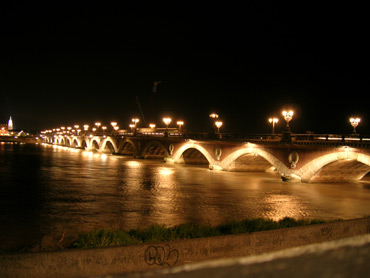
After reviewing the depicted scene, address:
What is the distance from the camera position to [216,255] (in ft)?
29.0

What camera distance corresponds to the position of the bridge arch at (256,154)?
109 feet

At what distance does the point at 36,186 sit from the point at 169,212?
13.4 m

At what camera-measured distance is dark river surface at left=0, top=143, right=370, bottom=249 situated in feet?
56.7

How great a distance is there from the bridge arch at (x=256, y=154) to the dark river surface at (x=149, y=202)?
1270mm

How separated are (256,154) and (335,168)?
26.9 ft

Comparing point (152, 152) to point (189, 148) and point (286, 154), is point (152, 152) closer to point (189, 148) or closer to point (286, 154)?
point (189, 148)

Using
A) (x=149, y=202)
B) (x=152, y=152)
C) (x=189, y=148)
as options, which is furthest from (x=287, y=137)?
(x=152, y=152)

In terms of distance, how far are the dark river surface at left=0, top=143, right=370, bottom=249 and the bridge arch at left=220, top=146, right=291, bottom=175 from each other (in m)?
1.27

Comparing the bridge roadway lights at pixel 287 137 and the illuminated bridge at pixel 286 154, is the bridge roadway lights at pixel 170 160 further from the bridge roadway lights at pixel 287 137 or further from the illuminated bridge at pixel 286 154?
the bridge roadway lights at pixel 287 137

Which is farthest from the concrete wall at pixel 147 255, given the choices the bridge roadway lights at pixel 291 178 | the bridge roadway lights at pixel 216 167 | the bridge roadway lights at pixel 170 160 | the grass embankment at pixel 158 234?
the bridge roadway lights at pixel 170 160

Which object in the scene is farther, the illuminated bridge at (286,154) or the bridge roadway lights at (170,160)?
the bridge roadway lights at (170,160)

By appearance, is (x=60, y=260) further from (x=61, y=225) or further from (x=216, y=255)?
(x=61, y=225)

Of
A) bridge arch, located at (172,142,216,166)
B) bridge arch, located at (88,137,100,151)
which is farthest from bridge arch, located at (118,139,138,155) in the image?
bridge arch, located at (172,142,216,166)

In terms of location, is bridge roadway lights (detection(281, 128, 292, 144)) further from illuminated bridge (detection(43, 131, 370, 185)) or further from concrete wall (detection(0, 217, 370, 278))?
concrete wall (detection(0, 217, 370, 278))
